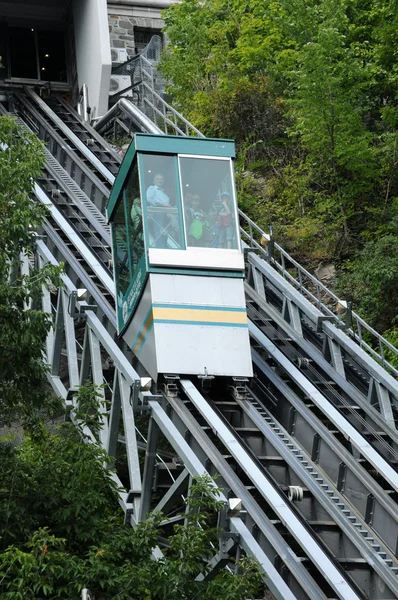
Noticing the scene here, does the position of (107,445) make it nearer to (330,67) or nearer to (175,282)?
(175,282)

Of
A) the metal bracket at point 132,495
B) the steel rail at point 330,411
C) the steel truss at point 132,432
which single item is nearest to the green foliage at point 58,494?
the steel truss at point 132,432

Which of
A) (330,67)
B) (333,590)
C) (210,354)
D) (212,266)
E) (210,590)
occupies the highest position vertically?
(330,67)

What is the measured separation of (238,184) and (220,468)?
11992 mm

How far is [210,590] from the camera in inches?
394

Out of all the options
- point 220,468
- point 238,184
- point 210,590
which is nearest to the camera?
point 210,590

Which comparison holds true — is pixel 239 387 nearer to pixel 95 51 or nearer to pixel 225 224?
pixel 225 224

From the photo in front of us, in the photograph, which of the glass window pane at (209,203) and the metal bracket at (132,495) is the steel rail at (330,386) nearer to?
the glass window pane at (209,203)

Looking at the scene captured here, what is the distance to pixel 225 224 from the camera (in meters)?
15.4

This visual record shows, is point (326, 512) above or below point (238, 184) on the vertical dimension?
below

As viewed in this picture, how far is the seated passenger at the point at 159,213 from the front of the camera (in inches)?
588

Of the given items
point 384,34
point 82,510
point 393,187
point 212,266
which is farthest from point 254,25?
point 82,510

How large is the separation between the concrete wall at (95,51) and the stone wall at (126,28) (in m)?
2.53

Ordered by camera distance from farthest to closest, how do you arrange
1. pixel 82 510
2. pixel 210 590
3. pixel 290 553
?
pixel 290 553
pixel 82 510
pixel 210 590

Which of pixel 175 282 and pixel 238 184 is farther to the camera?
pixel 238 184
